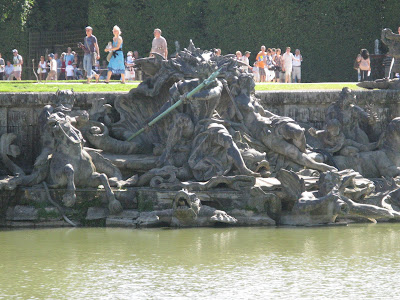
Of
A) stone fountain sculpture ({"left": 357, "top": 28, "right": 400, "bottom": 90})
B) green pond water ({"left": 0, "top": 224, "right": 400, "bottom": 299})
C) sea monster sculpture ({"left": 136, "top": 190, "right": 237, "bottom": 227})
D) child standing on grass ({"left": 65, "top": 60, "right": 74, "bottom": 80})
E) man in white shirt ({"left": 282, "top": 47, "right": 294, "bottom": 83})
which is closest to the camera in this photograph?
green pond water ({"left": 0, "top": 224, "right": 400, "bottom": 299})

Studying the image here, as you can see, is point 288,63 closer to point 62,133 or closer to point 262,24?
point 262,24

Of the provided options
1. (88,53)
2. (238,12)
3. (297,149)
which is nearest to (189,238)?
(297,149)

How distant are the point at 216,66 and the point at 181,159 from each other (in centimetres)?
138

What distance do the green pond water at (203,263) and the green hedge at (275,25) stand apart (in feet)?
55.2

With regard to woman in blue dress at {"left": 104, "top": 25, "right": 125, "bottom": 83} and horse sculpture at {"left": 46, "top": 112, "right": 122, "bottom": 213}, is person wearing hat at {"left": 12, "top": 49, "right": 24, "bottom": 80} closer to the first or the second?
woman in blue dress at {"left": 104, "top": 25, "right": 125, "bottom": 83}

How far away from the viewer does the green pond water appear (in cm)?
976

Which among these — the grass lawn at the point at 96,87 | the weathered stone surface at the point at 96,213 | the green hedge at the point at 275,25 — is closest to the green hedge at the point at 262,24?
the green hedge at the point at 275,25

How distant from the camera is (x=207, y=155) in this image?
44.8 ft

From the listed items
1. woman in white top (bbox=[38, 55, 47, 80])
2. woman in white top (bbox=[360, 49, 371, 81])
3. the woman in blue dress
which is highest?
woman in white top (bbox=[38, 55, 47, 80])

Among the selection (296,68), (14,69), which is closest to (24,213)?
(14,69)

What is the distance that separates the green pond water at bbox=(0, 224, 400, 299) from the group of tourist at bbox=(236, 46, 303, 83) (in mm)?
11900

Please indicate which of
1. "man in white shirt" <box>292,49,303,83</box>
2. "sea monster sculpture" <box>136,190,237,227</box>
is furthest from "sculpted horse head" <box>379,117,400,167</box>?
"man in white shirt" <box>292,49,303,83</box>

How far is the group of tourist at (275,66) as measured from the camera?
24750 millimetres

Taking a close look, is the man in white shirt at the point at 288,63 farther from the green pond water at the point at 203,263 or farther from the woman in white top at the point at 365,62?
the green pond water at the point at 203,263
